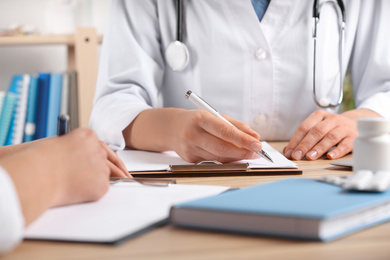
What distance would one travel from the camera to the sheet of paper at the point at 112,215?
46 cm

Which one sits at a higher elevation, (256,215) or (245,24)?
(245,24)

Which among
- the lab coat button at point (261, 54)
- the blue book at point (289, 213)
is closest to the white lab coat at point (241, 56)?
the lab coat button at point (261, 54)

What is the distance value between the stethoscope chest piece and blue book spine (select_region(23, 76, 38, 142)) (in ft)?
3.01

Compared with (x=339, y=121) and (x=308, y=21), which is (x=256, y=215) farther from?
(x=308, y=21)

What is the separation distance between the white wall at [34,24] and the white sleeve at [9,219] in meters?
1.97

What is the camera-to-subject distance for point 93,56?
202 cm

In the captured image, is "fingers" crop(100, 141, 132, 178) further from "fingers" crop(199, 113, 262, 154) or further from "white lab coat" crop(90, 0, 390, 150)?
"white lab coat" crop(90, 0, 390, 150)

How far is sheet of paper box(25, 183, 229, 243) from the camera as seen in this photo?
46 centimetres

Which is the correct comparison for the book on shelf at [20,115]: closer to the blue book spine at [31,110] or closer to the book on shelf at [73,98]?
the blue book spine at [31,110]

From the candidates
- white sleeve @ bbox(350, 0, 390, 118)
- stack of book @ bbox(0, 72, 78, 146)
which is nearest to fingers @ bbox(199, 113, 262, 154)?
white sleeve @ bbox(350, 0, 390, 118)

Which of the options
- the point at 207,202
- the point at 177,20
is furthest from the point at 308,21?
the point at 207,202

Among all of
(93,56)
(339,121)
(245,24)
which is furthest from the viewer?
(93,56)

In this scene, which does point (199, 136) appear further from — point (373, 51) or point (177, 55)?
point (373, 51)

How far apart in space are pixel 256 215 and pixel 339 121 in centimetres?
62
